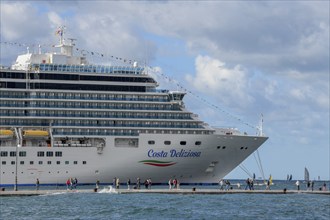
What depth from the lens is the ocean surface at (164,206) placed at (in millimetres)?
57250

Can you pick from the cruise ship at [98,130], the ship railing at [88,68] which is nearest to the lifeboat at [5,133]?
the cruise ship at [98,130]

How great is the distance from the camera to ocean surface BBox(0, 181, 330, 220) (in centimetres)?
5725

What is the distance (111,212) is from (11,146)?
2964 centimetres

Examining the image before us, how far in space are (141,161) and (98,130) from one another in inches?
211

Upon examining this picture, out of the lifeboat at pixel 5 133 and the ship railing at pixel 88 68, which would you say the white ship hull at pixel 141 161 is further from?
the ship railing at pixel 88 68

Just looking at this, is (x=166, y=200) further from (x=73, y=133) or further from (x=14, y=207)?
(x=73, y=133)

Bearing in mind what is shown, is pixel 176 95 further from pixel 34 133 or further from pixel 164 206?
pixel 164 206

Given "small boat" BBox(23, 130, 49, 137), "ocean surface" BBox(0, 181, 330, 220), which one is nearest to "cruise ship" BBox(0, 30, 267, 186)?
"small boat" BBox(23, 130, 49, 137)

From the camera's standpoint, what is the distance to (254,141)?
9112 centimetres

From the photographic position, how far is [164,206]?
206 feet

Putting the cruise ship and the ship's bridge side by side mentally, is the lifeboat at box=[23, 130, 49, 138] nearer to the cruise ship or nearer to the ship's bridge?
the cruise ship

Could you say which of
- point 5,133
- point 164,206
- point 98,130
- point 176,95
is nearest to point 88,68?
point 98,130

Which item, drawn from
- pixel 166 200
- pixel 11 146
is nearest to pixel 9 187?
pixel 11 146

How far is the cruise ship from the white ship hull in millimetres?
98
